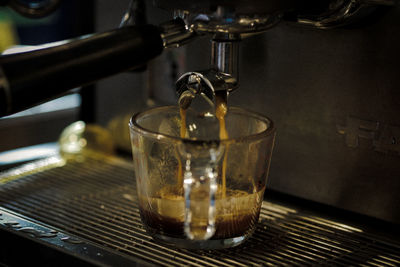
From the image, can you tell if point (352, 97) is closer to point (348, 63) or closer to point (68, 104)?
point (348, 63)

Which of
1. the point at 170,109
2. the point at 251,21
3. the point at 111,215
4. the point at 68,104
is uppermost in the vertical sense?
the point at 251,21

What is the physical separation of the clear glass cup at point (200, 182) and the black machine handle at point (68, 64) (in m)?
0.08

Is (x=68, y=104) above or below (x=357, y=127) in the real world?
below

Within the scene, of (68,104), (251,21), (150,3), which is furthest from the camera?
(68,104)

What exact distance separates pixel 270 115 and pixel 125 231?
0.22 m

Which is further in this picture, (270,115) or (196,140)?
(270,115)

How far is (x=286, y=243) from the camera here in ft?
1.69

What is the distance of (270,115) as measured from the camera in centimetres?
62

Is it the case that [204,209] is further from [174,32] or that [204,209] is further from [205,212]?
[174,32]

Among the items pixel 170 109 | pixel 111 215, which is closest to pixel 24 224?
pixel 111 215

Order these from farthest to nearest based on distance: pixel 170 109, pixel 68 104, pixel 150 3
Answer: pixel 68 104
pixel 150 3
pixel 170 109

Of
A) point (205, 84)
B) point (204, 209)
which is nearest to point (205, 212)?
point (204, 209)

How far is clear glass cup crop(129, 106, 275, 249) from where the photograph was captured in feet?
1.48

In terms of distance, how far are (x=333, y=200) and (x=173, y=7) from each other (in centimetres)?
30
